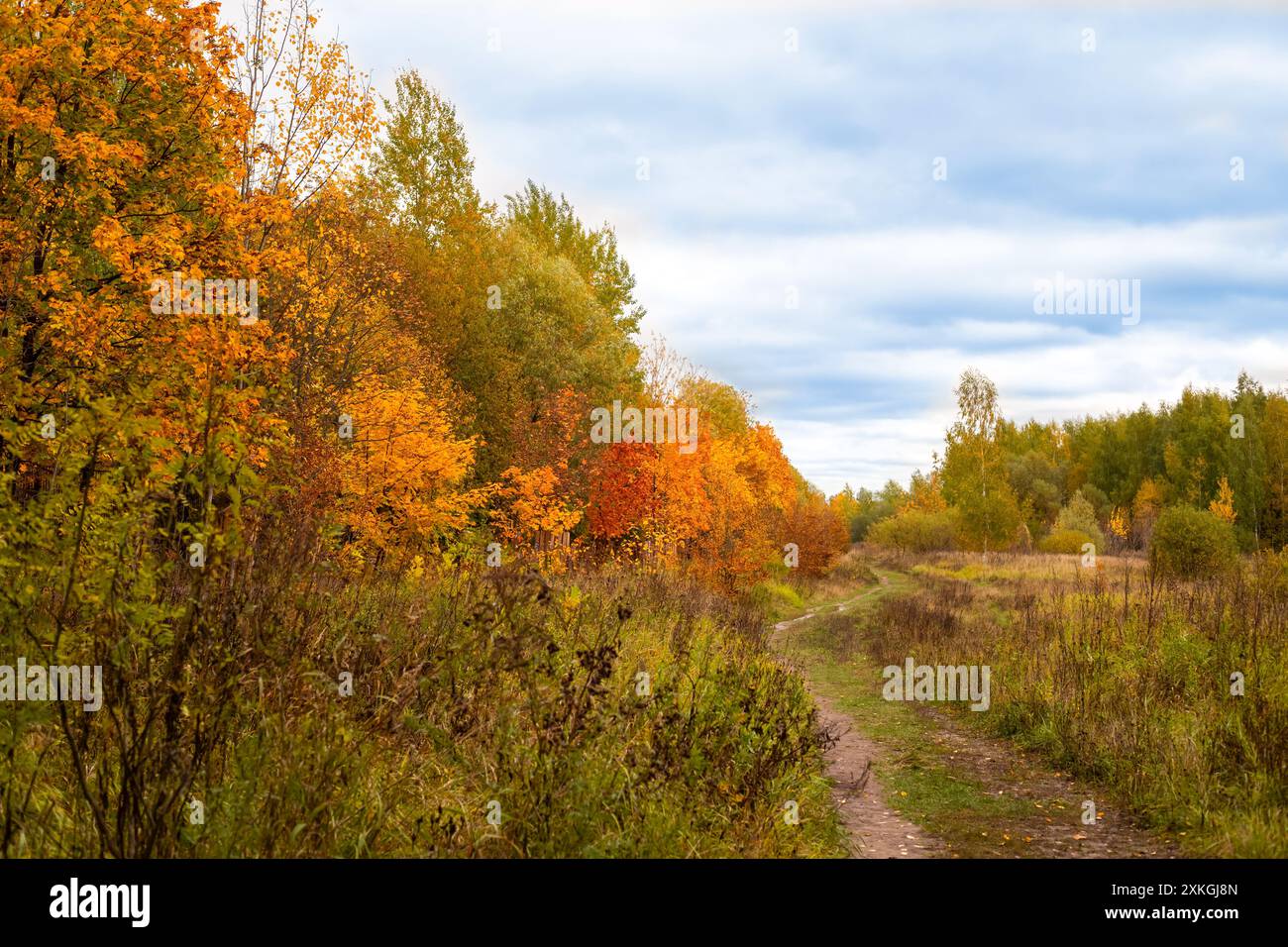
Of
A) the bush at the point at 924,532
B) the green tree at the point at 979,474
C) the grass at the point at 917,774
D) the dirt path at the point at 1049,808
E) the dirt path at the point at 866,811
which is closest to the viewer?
the dirt path at the point at 1049,808

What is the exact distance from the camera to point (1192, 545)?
2222 centimetres

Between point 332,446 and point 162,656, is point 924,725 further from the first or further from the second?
point 332,446

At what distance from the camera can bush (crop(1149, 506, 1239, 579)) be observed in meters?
22.0

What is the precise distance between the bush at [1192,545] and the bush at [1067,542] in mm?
23580

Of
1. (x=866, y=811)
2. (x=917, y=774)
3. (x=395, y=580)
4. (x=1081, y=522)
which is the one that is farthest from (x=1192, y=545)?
(x=1081, y=522)

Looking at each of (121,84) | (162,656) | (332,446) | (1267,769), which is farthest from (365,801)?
(121,84)

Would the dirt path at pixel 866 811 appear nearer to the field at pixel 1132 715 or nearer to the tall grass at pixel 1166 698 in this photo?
the field at pixel 1132 715

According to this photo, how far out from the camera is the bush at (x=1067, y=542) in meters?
46.3

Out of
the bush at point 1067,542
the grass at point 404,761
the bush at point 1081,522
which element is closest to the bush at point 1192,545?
the grass at point 404,761

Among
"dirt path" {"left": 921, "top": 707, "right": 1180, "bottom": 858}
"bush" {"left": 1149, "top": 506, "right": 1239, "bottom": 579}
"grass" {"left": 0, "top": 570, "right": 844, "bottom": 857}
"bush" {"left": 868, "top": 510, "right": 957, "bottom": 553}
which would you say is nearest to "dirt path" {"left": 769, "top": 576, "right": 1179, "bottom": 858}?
"dirt path" {"left": 921, "top": 707, "right": 1180, "bottom": 858}

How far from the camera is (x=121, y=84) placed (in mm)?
15688

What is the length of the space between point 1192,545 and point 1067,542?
88.5 ft
